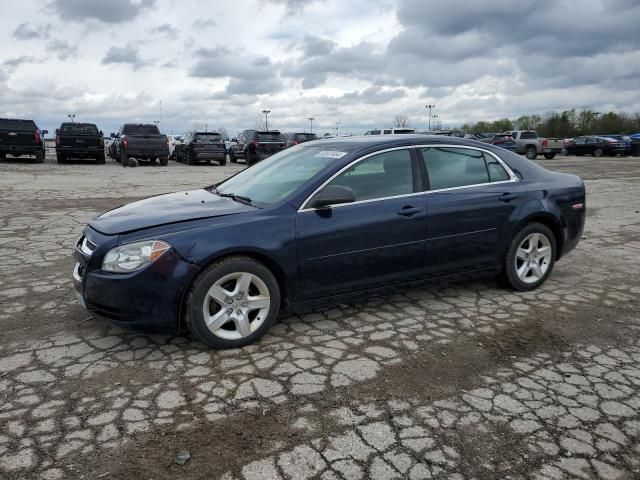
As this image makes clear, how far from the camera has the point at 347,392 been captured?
3.25m

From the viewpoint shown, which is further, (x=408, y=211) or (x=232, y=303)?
(x=408, y=211)

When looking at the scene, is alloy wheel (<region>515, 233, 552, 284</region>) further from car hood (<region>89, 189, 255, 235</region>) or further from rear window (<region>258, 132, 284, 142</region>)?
rear window (<region>258, 132, 284, 142</region>)

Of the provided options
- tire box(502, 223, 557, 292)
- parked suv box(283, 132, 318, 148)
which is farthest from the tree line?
tire box(502, 223, 557, 292)

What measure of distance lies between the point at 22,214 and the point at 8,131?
49.1 ft

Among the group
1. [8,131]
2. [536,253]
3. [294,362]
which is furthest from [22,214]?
[8,131]

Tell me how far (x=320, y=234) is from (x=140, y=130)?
72.5 ft

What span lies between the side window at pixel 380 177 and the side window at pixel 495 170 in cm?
93

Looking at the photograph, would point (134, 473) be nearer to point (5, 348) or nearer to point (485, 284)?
point (5, 348)

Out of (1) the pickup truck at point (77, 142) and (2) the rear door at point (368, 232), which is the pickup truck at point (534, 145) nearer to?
(1) the pickup truck at point (77, 142)

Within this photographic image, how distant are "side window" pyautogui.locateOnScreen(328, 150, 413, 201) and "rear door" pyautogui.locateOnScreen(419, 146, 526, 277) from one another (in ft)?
0.72

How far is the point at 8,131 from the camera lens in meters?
21.6

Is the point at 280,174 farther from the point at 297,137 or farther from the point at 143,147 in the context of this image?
the point at 297,137

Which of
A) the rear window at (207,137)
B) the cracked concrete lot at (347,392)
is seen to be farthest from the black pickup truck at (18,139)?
the cracked concrete lot at (347,392)

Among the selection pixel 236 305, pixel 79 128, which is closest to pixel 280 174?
pixel 236 305
